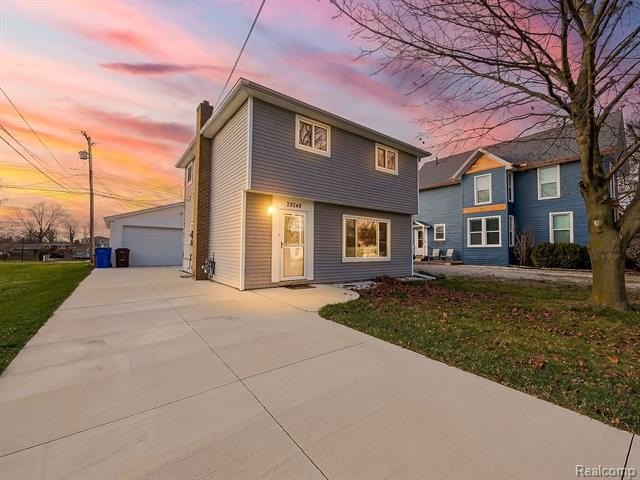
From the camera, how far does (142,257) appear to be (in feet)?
57.2

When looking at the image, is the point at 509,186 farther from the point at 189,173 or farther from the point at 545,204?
the point at 189,173

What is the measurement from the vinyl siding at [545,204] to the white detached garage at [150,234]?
67.2 ft

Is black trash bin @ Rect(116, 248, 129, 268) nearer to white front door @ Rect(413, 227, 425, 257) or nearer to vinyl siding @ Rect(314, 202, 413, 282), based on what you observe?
vinyl siding @ Rect(314, 202, 413, 282)

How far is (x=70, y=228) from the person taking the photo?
50688mm

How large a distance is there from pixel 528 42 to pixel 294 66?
5.01 metres

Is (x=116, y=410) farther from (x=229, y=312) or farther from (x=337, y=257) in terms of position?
(x=337, y=257)

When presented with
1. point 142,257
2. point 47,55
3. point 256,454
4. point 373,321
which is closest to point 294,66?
point 373,321

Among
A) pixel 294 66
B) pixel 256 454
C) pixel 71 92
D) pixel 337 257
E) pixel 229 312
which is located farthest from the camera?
pixel 71 92

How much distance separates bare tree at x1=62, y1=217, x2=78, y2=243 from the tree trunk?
65783 mm

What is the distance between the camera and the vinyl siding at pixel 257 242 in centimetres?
795
